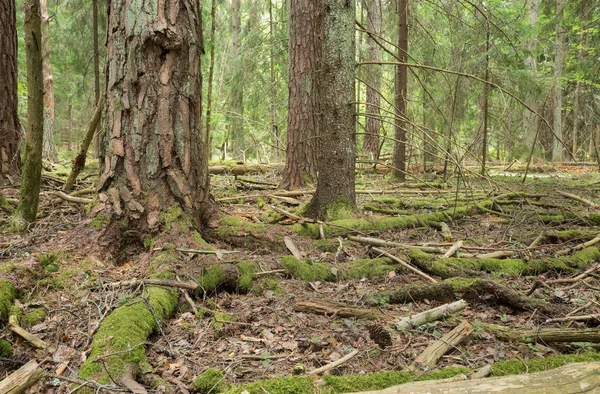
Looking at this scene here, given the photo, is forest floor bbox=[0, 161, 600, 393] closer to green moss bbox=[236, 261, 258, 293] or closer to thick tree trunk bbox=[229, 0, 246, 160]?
green moss bbox=[236, 261, 258, 293]

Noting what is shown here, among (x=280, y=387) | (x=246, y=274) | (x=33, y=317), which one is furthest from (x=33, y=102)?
(x=280, y=387)

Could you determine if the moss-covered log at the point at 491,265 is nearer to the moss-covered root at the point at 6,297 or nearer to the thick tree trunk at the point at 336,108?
the thick tree trunk at the point at 336,108

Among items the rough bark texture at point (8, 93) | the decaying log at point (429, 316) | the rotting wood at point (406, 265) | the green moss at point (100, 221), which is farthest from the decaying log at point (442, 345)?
the rough bark texture at point (8, 93)

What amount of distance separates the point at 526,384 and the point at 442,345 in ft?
1.88

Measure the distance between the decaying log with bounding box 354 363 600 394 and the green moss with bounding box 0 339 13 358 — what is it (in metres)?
1.92

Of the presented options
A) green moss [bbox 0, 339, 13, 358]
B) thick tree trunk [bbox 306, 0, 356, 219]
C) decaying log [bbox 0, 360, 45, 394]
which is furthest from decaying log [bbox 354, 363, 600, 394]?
thick tree trunk [bbox 306, 0, 356, 219]

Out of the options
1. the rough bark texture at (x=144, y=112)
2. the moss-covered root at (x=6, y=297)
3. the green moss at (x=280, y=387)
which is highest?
the rough bark texture at (x=144, y=112)

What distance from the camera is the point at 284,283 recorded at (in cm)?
333

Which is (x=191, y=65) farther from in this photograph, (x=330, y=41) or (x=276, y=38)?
(x=276, y=38)

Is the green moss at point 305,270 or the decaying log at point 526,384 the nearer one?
the decaying log at point 526,384

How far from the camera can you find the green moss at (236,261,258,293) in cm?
322

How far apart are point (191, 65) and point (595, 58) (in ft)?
36.4

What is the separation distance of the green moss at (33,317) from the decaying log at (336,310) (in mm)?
1625

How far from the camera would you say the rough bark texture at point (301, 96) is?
6.90 meters
